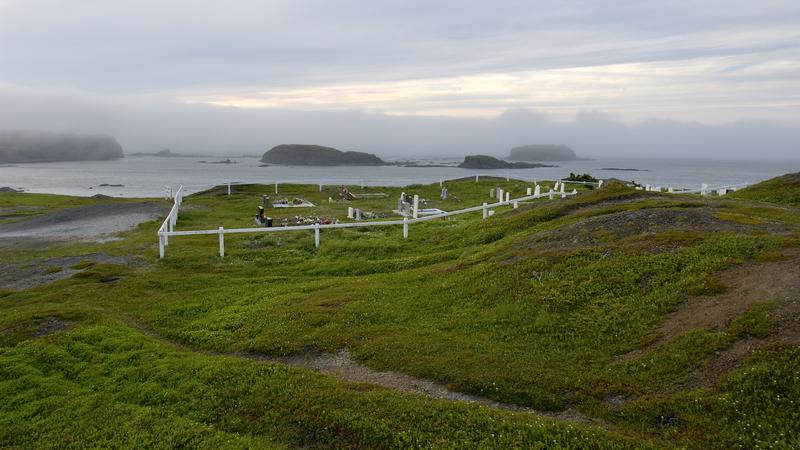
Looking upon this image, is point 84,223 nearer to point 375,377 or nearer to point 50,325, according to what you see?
point 50,325

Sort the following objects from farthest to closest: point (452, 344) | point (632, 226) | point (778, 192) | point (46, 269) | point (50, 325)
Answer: point (778, 192) → point (46, 269) → point (632, 226) → point (50, 325) → point (452, 344)

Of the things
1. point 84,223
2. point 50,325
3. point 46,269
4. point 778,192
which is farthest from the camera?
point 84,223

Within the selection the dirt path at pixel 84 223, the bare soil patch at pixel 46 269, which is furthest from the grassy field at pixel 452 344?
the dirt path at pixel 84 223

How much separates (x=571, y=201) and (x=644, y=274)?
34.9ft

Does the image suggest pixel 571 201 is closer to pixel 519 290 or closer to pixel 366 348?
pixel 519 290

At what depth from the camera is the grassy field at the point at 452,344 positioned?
28.0 feet

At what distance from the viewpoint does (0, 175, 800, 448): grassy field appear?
28.0ft

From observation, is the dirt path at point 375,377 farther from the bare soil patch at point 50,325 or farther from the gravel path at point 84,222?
the gravel path at point 84,222

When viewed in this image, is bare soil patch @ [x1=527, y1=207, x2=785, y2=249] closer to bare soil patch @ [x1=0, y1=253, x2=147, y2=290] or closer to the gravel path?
bare soil patch @ [x1=0, y1=253, x2=147, y2=290]

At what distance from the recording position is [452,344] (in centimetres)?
1200

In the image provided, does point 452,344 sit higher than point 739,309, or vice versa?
point 739,309

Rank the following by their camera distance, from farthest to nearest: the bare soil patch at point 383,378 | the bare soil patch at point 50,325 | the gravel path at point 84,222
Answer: the gravel path at point 84,222 < the bare soil patch at point 50,325 < the bare soil patch at point 383,378

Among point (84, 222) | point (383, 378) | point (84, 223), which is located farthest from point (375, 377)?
point (84, 222)

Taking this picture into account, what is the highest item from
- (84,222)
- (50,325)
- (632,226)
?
(632,226)
